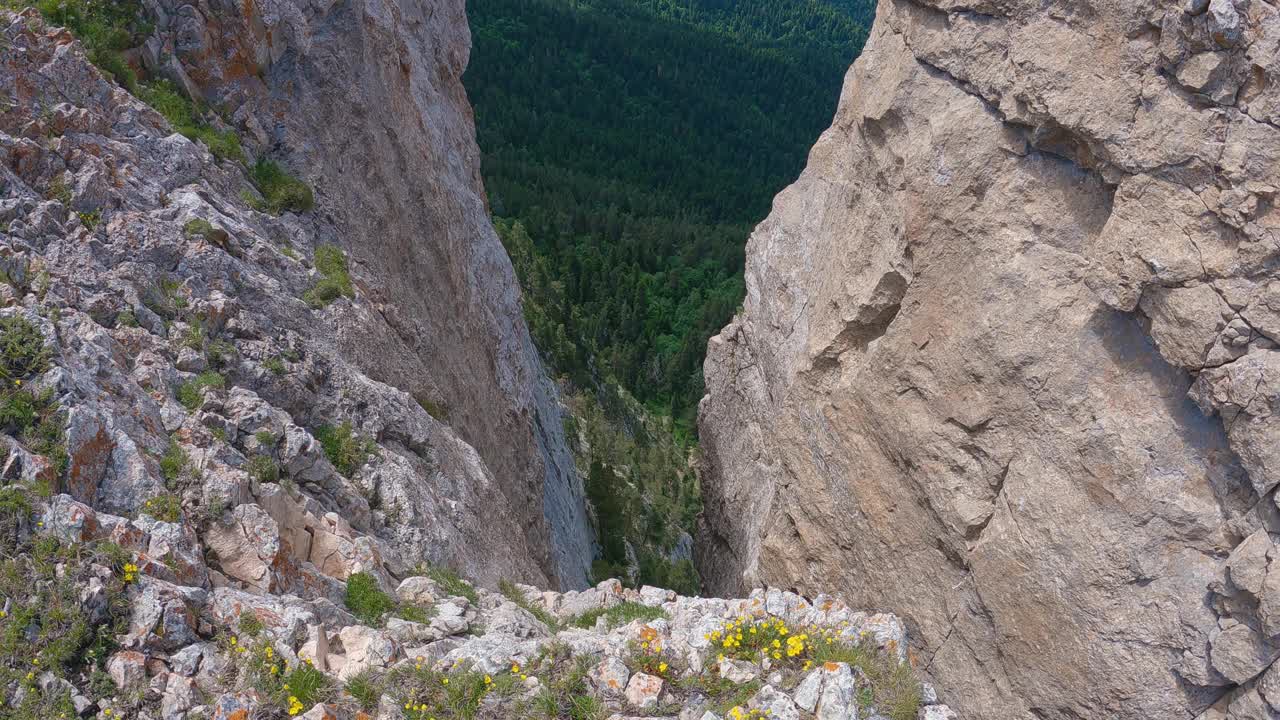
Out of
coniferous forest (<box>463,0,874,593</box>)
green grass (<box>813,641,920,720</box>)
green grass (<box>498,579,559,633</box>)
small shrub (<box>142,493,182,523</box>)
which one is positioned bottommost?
coniferous forest (<box>463,0,874,593</box>)

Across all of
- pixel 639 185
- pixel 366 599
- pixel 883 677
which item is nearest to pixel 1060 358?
pixel 883 677

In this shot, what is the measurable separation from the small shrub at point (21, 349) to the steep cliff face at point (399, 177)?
15.7 ft

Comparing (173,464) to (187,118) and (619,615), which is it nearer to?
(619,615)

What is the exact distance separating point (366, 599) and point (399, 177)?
11.3m

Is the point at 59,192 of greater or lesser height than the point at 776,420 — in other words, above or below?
above

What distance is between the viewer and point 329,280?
13.8m

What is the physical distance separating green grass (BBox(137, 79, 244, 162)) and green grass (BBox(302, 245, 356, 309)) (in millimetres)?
2190

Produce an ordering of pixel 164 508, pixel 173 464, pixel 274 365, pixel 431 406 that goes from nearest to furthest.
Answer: pixel 164 508
pixel 173 464
pixel 274 365
pixel 431 406

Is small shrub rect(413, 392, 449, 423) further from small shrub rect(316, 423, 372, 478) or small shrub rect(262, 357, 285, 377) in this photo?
small shrub rect(262, 357, 285, 377)

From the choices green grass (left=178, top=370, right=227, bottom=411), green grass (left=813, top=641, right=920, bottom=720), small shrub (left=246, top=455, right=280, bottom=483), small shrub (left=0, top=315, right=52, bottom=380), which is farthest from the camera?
green grass (left=178, top=370, right=227, bottom=411)

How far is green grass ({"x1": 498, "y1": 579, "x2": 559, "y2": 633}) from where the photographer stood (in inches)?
459

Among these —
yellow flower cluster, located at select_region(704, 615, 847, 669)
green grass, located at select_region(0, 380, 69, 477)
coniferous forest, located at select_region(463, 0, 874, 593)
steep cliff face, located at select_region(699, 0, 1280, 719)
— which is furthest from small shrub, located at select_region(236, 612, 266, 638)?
coniferous forest, located at select_region(463, 0, 874, 593)

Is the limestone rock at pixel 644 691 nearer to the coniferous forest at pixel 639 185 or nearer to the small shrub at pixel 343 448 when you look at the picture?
the small shrub at pixel 343 448

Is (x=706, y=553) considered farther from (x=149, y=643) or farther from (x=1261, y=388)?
(x=149, y=643)
